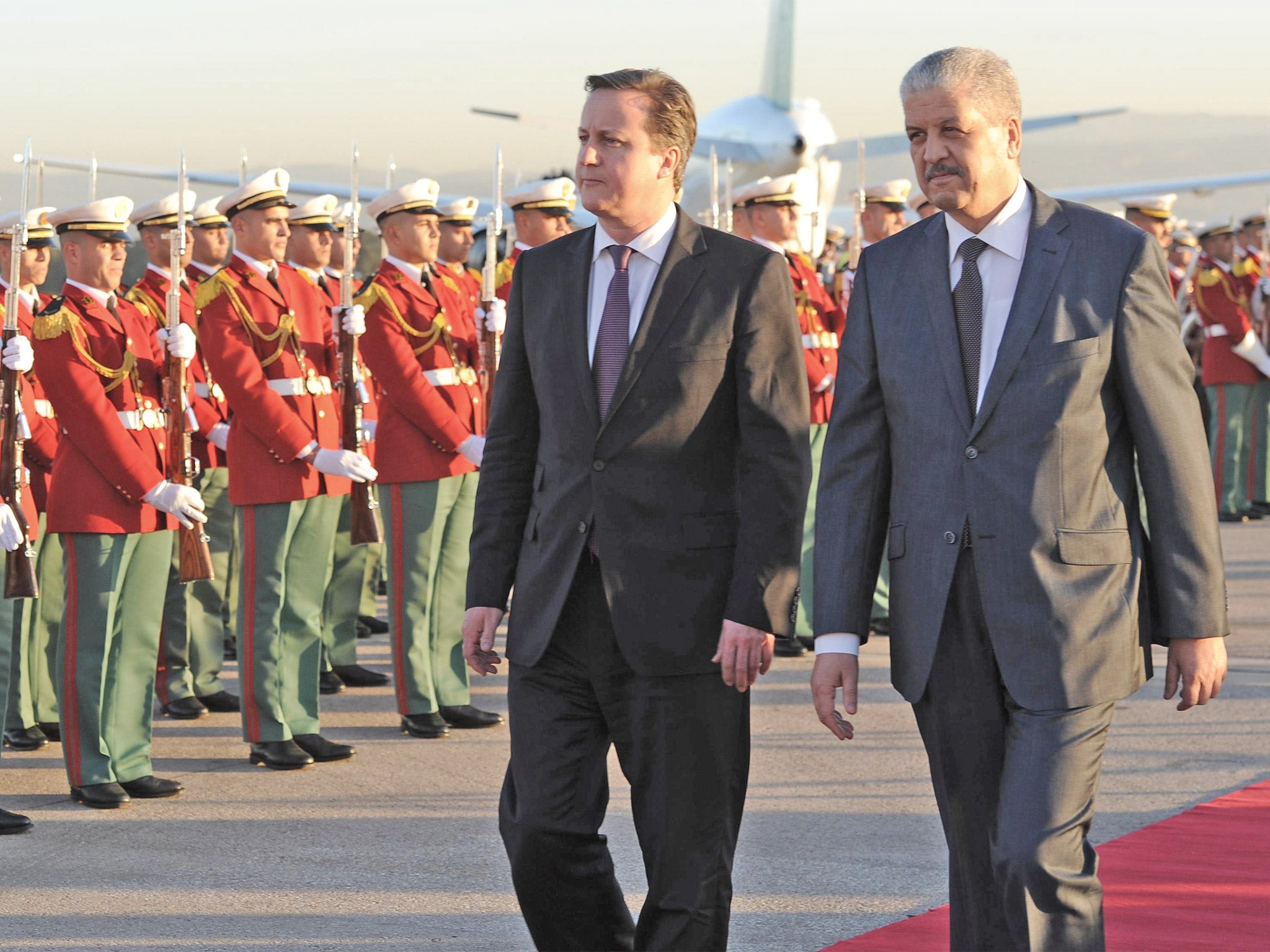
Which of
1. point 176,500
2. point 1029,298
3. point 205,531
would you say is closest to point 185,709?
point 205,531

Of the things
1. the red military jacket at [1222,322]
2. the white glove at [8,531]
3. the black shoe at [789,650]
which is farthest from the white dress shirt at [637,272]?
the red military jacket at [1222,322]

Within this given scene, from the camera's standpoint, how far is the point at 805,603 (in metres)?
9.05

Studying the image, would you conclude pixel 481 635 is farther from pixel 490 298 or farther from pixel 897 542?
pixel 490 298

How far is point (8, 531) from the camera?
5469 millimetres

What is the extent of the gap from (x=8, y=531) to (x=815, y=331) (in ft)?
15.4

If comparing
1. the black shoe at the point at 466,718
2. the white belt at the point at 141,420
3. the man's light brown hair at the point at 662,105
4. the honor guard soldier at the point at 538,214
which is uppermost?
the man's light brown hair at the point at 662,105

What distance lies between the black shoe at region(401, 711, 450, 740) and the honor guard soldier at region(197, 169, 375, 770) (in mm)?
383

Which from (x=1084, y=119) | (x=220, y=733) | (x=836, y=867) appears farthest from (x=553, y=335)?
(x=1084, y=119)

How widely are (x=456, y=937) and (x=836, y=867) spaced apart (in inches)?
44.0

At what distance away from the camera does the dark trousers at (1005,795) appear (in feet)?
9.85

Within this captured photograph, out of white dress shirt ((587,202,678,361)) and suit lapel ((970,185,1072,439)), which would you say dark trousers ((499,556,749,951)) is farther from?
suit lapel ((970,185,1072,439))

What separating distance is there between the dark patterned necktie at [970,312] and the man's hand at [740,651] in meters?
0.55

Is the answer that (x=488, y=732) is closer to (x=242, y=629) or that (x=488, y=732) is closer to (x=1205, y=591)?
(x=242, y=629)

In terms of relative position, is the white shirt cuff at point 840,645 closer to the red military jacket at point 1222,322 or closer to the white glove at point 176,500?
the white glove at point 176,500
